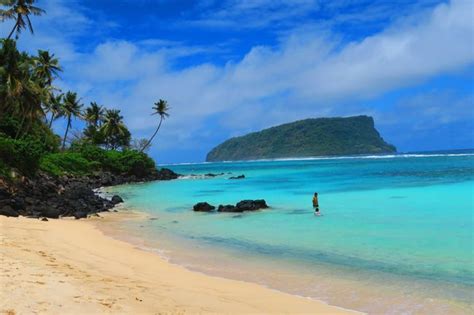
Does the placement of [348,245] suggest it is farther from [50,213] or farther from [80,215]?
[50,213]

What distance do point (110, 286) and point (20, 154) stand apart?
72.2 feet

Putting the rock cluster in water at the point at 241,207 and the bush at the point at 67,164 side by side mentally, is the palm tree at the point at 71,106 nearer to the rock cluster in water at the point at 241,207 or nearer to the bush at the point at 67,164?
the bush at the point at 67,164

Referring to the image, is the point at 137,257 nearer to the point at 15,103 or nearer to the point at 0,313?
the point at 0,313

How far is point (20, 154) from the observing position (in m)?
25.5

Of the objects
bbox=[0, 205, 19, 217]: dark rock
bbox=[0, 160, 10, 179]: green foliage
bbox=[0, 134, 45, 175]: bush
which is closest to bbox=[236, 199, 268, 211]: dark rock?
bbox=[0, 205, 19, 217]: dark rock

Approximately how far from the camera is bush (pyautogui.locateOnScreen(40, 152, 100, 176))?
3759 cm

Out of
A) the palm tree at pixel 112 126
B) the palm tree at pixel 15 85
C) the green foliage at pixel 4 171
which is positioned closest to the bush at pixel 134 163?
the palm tree at pixel 112 126

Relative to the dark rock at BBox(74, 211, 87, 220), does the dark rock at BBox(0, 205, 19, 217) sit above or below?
above

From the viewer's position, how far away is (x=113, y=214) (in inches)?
809

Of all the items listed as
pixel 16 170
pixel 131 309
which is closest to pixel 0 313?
pixel 131 309

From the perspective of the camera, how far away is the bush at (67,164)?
1480 inches

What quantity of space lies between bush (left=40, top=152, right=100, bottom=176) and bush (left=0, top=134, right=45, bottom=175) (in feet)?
27.6

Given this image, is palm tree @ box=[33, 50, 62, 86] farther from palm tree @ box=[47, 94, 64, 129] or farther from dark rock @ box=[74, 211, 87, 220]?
dark rock @ box=[74, 211, 87, 220]

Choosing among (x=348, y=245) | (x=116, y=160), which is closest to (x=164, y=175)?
(x=116, y=160)
